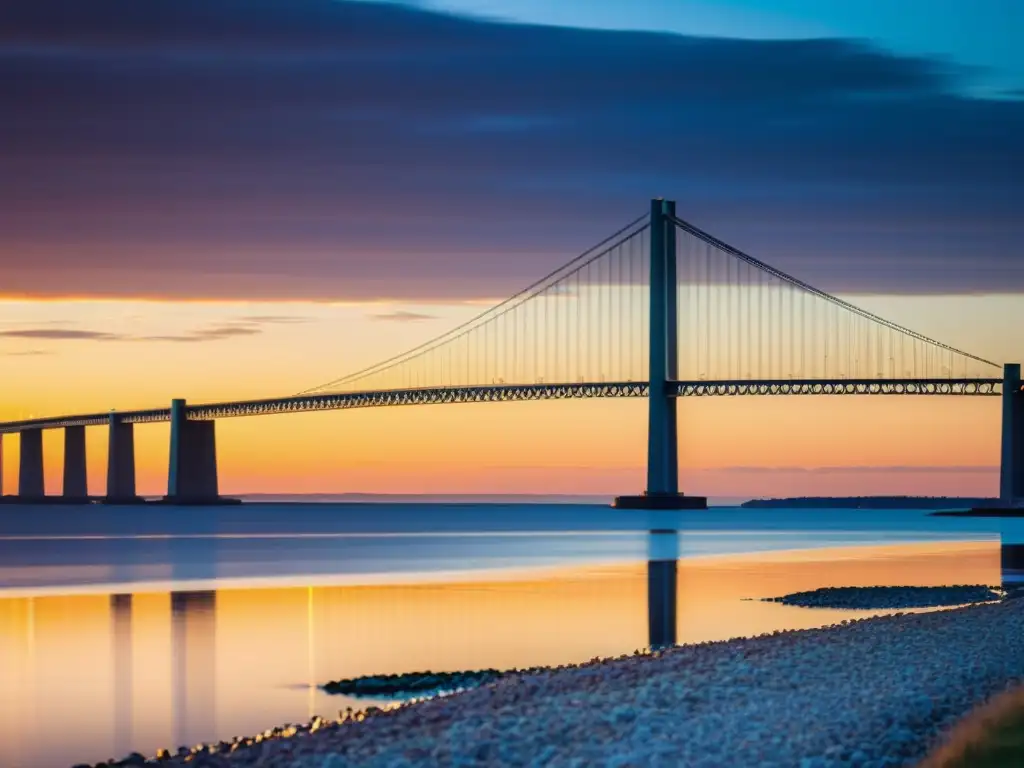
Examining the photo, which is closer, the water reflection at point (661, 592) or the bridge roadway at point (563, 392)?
the water reflection at point (661, 592)

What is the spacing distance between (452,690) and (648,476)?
63.3 metres

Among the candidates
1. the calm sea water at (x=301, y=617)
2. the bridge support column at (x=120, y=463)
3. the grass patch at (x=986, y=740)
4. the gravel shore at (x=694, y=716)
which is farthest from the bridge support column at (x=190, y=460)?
the grass patch at (x=986, y=740)

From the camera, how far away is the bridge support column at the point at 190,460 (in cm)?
9294

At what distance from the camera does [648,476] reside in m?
76.9

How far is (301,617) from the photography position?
22.8 meters

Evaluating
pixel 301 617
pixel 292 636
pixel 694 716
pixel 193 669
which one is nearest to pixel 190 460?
pixel 301 617

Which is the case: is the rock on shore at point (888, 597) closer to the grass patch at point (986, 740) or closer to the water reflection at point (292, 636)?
the water reflection at point (292, 636)

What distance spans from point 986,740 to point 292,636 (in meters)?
11.9

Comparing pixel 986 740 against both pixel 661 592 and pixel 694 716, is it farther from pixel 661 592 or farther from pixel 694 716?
pixel 661 592

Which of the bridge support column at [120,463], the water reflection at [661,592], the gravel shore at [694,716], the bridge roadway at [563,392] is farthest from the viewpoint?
the bridge support column at [120,463]

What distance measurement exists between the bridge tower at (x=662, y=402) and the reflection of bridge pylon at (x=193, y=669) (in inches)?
1957

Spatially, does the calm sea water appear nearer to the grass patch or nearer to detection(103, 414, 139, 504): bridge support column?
the grass patch

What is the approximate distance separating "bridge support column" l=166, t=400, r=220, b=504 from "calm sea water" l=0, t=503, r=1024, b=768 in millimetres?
43556

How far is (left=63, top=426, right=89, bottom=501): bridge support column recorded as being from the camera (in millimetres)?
103188
